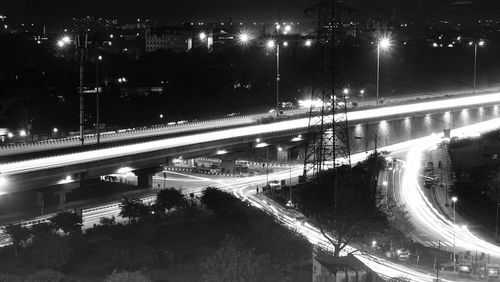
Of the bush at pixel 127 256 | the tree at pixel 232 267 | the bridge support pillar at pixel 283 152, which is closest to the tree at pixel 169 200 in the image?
the bush at pixel 127 256

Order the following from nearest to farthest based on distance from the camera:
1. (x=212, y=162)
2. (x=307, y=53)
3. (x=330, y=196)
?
(x=330, y=196) → (x=212, y=162) → (x=307, y=53)

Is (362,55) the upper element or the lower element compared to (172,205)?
upper

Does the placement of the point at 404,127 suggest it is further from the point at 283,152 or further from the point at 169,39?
the point at 169,39

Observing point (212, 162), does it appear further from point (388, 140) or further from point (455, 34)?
point (455, 34)

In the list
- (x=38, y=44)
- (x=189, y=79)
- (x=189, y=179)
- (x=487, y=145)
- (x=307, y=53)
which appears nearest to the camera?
(x=189, y=179)

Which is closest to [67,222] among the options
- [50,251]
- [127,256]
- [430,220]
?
[50,251]

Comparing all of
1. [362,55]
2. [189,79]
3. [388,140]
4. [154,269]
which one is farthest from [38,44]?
[154,269]

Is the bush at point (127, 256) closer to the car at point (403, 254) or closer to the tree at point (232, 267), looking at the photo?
the tree at point (232, 267)
